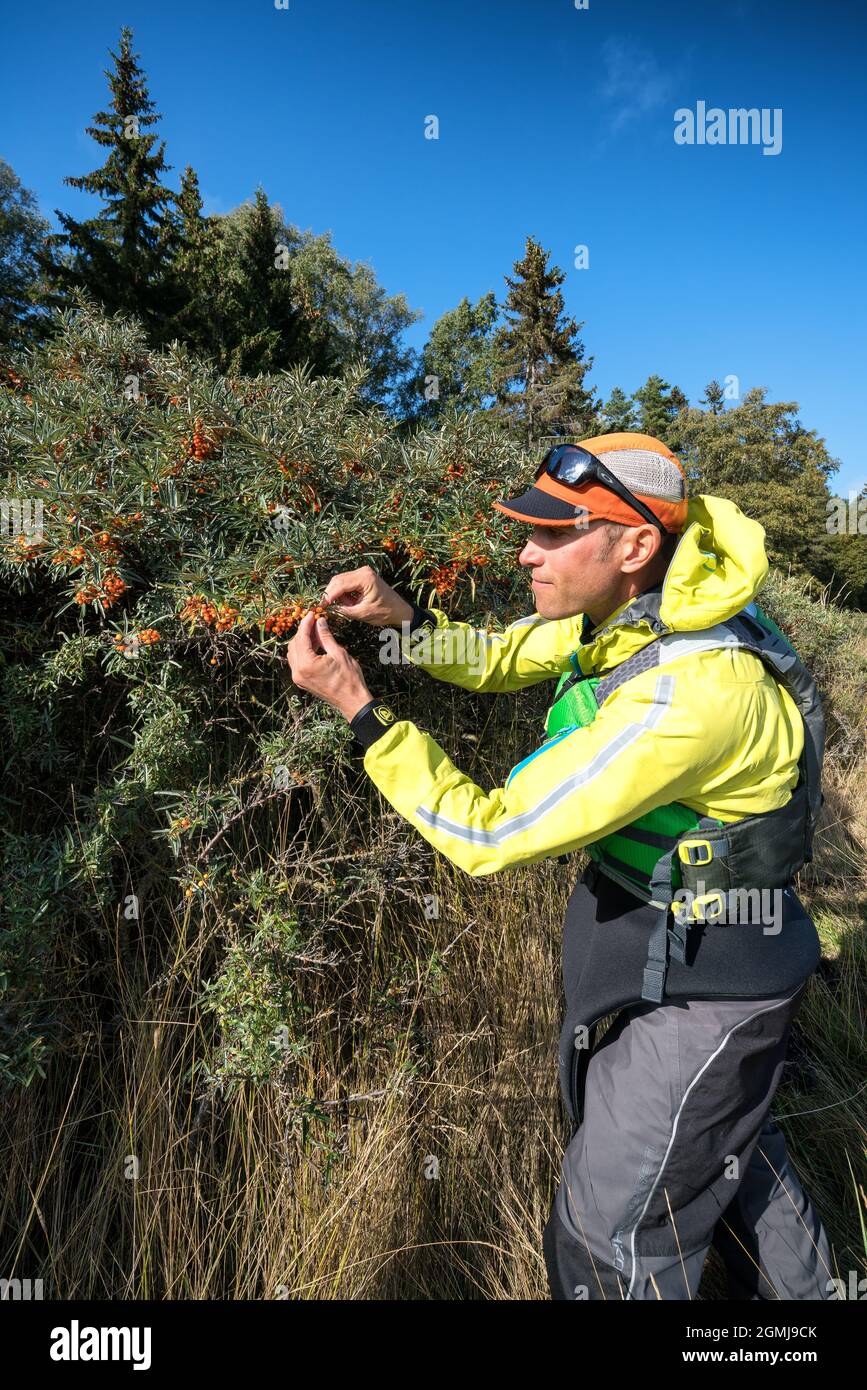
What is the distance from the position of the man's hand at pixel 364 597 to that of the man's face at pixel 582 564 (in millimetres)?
389

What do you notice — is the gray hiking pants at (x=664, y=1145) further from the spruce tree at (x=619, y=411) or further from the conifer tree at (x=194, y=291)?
the spruce tree at (x=619, y=411)

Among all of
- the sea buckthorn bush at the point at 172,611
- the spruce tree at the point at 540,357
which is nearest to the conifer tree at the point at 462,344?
the spruce tree at the point at 540,357

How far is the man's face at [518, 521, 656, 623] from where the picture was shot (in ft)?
5.32

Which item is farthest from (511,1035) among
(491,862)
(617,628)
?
(617,628)

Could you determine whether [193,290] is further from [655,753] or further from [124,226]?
[655,753]

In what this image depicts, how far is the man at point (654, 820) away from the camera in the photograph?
4.55 ft

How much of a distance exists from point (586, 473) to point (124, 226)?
2372cm

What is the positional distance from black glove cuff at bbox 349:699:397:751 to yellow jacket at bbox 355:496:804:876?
0.05 ft

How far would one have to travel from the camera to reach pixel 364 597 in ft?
5.96

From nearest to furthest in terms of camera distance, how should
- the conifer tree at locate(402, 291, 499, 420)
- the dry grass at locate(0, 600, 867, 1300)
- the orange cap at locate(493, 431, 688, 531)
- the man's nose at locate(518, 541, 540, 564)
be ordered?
1. the orange cap at locate(493, 431, 688, 531)
2. the man's nose at locate(518, 541, 540, 564)
3. the dry grass at locate(0, 600, 867, 1300)
4. the conifer tree at locate(402, 291, 499, 420)
